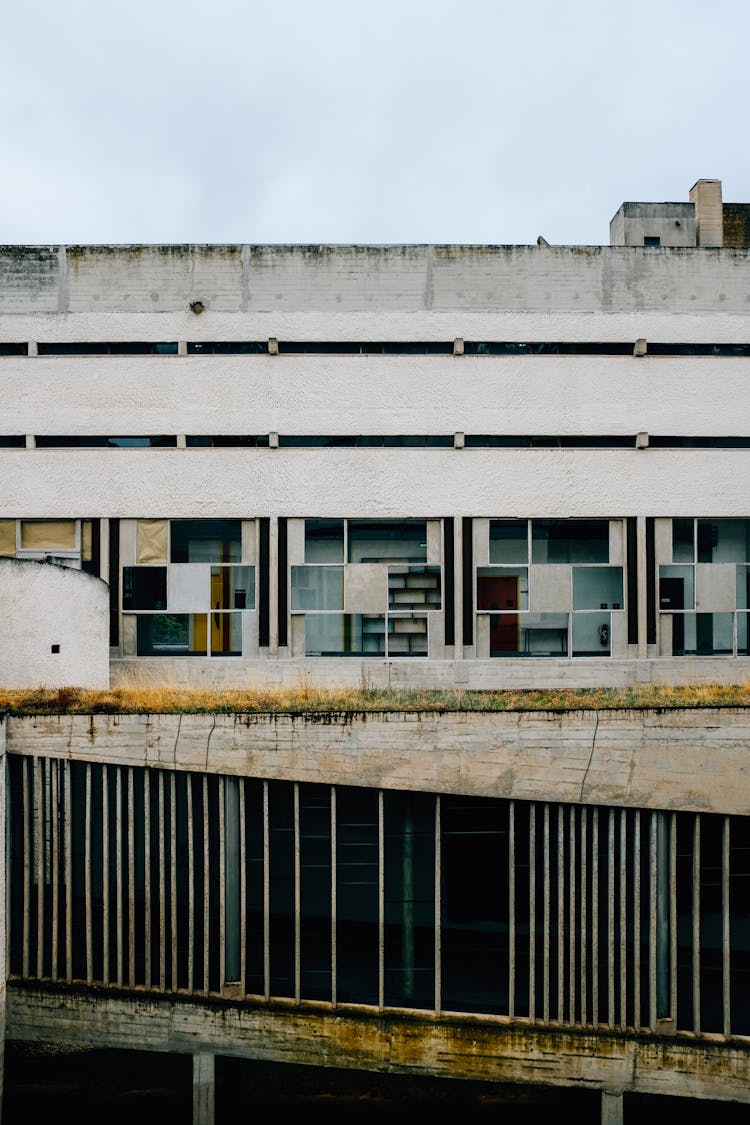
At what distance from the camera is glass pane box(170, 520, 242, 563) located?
18.8 metres

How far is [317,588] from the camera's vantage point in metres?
18.9

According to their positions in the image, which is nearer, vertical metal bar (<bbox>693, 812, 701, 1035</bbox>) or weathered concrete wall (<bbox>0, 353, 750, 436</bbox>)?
vertical metal bar (<bbox>693, 812, 701, 1035</bbox>)

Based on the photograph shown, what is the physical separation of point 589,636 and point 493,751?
8066 millimetres

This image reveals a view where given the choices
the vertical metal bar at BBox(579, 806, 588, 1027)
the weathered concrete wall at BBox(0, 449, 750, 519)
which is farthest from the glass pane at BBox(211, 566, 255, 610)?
the vertical metal bar at BBox(579, 806, 588, 1027)

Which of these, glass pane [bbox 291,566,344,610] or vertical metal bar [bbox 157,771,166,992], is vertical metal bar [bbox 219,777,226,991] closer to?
vertical metal bar [bbox 157,771,166,992]

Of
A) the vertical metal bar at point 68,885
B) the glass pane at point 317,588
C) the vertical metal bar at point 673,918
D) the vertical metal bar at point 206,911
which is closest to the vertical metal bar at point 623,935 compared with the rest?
the vertical metal bar at point 673,918

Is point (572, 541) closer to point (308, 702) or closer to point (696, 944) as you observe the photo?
point (308, 702)

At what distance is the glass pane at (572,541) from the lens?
18969mm

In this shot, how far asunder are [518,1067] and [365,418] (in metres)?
12.7

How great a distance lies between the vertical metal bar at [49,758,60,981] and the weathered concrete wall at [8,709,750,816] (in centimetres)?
68

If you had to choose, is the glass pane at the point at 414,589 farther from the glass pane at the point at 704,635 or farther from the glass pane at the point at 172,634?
the glass pane at the point at 704,635

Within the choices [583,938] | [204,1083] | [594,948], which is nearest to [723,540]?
[583,938]

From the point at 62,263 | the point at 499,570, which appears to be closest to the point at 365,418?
the point at 499,570

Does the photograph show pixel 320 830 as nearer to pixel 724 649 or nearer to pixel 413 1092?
pixel 413 1092
